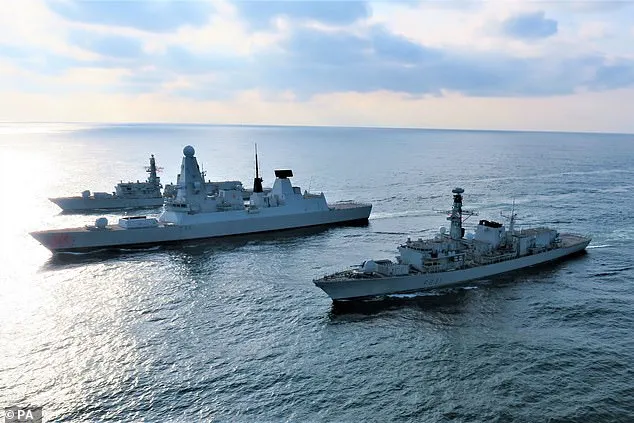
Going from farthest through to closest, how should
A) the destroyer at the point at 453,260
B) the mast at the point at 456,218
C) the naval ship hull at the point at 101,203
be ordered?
the naval ship hull at the point at 101,203 < the mast at the point at 456,218 < the destroyer at the point at 453,260

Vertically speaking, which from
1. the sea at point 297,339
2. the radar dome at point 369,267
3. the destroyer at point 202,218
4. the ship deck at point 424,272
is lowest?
the sea at point 297,339

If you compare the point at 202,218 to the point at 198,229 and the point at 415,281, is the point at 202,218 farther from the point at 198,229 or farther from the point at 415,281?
the point at 415,281

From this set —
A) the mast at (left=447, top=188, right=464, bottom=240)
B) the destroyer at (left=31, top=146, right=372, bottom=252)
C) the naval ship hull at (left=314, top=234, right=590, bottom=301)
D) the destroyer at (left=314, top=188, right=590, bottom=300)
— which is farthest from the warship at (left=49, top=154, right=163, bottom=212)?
the mast at (left=447, top=188, right=464, bottom=240)

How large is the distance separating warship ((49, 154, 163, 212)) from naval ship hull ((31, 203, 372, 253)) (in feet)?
83.9

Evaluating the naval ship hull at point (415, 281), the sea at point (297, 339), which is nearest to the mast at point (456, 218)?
the naval ship hull at point (415, 281)

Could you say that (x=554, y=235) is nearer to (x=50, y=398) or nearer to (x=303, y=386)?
(x=303, y=386)

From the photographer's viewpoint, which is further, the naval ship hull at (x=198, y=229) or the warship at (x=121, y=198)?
the warship at (x=121, y=198)

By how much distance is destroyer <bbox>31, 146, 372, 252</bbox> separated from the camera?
5184 cm

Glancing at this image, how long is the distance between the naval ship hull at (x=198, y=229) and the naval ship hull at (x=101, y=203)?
25.5 m

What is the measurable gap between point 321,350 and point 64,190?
90.5 m

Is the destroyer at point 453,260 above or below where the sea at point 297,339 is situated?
above

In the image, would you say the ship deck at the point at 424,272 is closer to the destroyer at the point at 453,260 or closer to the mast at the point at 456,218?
the destroyer at the point at 453,260

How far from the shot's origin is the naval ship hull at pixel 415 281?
34188 millimetres

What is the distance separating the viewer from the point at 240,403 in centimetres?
2169
